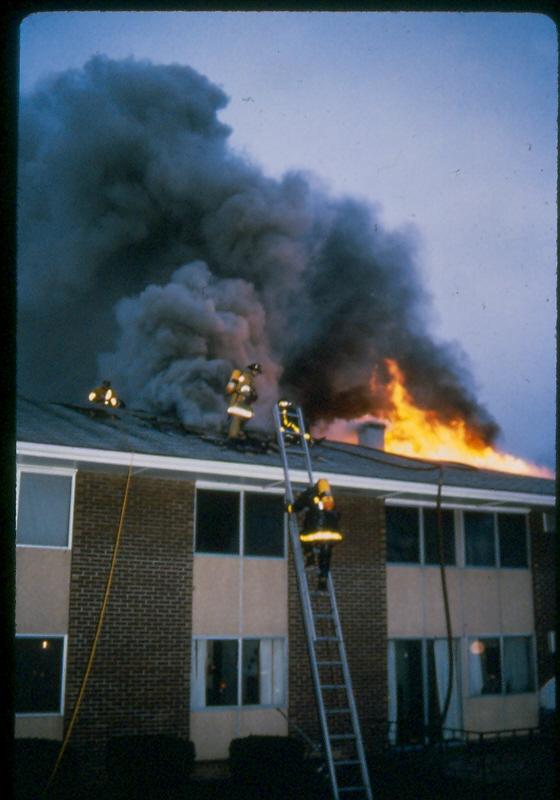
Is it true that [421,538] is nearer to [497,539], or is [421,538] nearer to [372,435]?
[497,539]

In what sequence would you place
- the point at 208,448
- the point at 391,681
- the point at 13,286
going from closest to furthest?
the point at 13,286
the point at 208,448
the point at 391,681

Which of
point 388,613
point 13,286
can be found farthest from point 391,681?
point 13,286

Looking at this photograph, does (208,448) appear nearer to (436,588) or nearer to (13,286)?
(436,588)

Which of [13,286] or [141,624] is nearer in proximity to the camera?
[13,286]

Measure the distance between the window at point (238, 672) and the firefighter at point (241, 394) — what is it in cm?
371

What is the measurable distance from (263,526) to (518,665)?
20.9ft

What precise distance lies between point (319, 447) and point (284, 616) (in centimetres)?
508

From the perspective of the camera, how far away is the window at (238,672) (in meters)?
12.9

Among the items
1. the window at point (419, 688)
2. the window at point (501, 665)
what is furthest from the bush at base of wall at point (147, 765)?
the window at point (501, 665)

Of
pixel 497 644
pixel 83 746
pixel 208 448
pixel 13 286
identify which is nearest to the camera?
pixel 13 286

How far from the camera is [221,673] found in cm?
1312

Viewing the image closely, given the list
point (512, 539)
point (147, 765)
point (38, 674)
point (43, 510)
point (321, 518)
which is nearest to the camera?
point (321, 518)

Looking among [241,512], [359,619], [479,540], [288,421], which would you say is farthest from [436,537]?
[288,421]

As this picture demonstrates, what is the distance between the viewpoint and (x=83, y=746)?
451 inches
